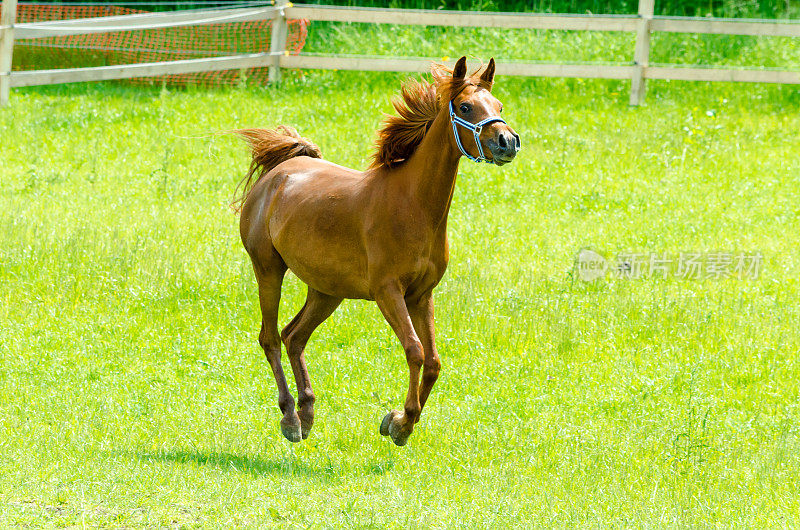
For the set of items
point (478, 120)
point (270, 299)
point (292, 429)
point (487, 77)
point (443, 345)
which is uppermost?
point (487, 77)

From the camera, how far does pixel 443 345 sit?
29.8 feet

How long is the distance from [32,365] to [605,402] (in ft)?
14.7

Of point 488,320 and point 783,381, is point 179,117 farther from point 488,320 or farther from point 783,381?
point 783,381

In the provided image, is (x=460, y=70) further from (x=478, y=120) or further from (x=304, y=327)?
(x=304, y=327)

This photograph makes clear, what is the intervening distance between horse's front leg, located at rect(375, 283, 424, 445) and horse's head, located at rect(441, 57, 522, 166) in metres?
0.98

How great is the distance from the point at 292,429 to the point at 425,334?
1.13m

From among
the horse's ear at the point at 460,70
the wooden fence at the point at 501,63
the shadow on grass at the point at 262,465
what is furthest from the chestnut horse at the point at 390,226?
the wooden fence at the point at 501,63

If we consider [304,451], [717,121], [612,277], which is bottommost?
[304,451]

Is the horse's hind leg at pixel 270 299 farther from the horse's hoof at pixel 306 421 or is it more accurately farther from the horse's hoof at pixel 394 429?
the horse's hoof at pixel 394 429

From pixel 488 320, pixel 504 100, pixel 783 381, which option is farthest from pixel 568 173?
pixel 783 381

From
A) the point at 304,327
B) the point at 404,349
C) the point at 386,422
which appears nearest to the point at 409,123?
the point at 404,349

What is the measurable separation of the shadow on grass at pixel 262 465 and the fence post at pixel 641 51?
10.4m

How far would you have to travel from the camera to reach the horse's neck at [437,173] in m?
6.35

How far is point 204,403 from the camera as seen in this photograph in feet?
26.0
